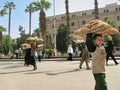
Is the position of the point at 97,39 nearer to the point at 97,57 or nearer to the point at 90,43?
the point at 90,43

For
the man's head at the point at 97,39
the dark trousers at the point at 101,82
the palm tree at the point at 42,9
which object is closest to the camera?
the dark trousers at the point at 101,82

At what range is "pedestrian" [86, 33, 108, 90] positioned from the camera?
8.96 m

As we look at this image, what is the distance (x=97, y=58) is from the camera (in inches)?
369

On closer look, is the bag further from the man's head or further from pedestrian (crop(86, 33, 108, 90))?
the man's head

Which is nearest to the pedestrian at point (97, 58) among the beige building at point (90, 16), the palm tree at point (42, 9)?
the palm tree at point (42, 9)

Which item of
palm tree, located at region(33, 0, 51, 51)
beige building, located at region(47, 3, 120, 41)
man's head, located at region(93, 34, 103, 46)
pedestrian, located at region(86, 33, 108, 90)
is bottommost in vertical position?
pedestrian, located at region(86, 33, 108, 90)

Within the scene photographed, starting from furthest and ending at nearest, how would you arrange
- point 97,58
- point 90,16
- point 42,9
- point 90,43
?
point 90,16 → point 42,9 → point 97,58 → point 90,43

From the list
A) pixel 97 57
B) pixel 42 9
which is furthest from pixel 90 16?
pixel 97 57

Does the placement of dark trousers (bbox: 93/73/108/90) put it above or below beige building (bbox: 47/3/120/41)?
below

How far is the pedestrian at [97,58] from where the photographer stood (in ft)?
29.4

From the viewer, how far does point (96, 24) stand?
9719 mm

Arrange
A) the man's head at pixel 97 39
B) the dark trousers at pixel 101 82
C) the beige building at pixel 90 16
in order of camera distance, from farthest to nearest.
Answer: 1. the beige building at pixel 90 16
2. the man's head at pixel 97 39
3. the dark trousers at pixel 101 82

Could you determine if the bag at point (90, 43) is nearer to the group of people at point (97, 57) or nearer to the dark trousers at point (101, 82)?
the group of people at point (97, 57)

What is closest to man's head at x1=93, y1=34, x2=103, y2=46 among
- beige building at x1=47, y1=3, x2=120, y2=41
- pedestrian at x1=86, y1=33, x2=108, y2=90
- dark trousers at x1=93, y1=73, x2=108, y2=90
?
pedestrian at x1=86, y1=33, x2=108, y2=90
